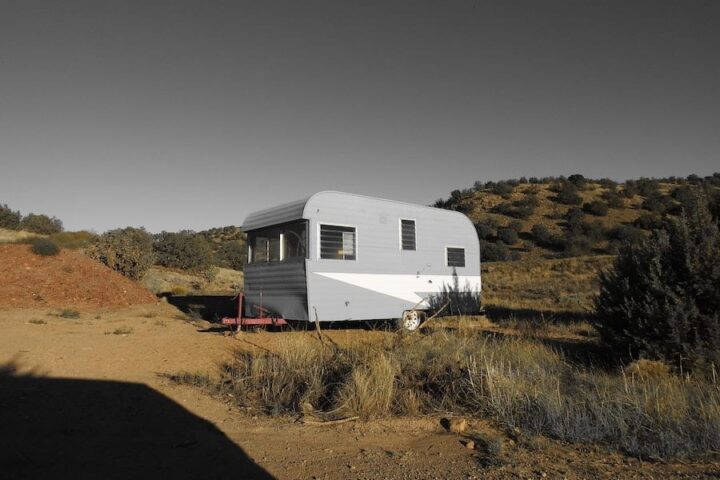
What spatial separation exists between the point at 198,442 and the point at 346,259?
6.56 metres

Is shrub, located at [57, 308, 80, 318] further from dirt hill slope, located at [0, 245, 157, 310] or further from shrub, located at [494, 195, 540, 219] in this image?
shrub, located at [494, 195, 540, 219]

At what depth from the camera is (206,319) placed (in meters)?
14.4

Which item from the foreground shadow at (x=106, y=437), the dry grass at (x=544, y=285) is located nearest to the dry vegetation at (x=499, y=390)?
the foreground shadow at (x=106, y=437)

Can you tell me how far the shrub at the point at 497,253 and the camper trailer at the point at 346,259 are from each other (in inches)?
1015

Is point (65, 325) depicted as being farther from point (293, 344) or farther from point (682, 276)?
point (682, 276)

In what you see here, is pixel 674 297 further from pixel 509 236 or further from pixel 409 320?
pixel 509 236

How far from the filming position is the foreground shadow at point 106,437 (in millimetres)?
3689

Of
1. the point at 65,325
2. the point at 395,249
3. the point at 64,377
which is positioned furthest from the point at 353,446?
the point at 65,325

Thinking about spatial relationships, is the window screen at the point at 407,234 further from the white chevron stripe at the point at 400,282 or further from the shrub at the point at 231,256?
the shrub at the point at 231,256

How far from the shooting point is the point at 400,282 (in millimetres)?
11703

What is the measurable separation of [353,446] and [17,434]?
119 inches

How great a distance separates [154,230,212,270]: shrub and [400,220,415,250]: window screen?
748 inches

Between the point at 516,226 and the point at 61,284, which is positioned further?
the point at 516,226

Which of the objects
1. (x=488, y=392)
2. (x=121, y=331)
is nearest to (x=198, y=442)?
(x=488, y=392)
